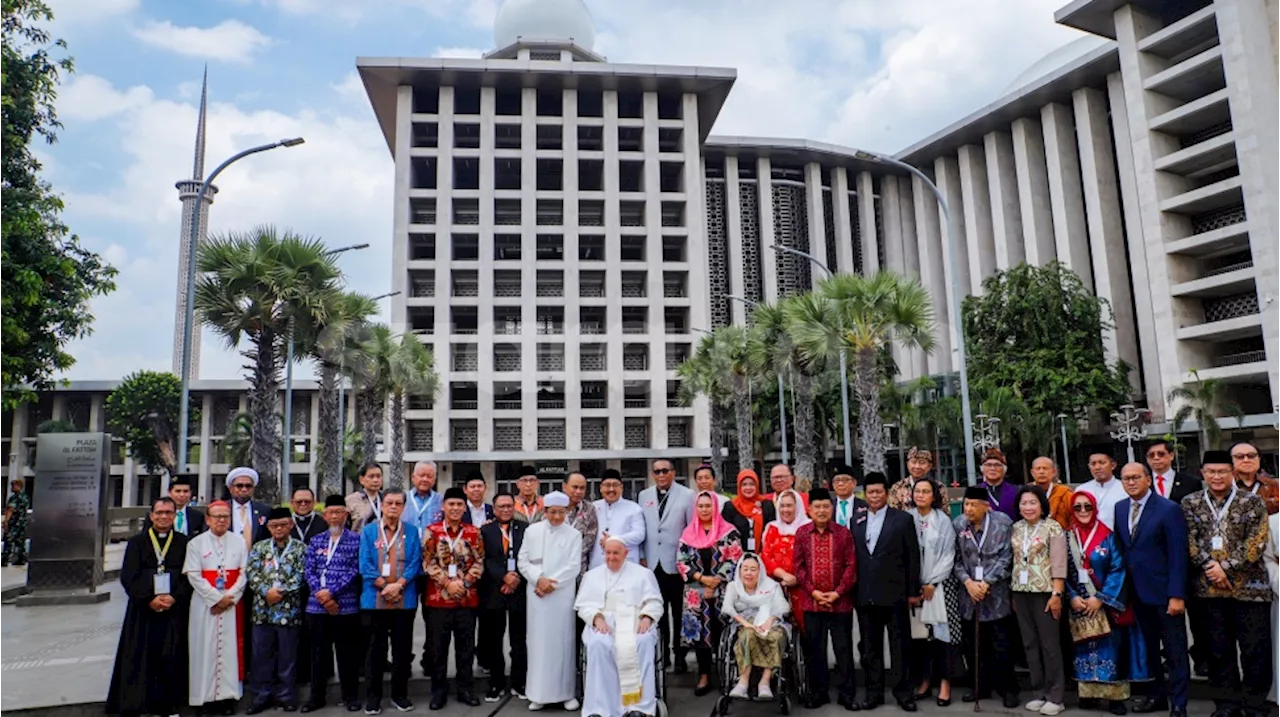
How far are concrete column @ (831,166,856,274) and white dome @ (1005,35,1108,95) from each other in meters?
12.4

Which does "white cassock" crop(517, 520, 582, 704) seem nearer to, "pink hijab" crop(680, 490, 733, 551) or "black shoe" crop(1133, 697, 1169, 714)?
"pink hijab" crop(680, 490, 733, 551)

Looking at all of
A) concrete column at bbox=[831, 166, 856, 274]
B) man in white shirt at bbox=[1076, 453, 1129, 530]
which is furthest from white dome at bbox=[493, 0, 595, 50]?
man in white shirt at bbox=[1076, 453, 1129, 530]

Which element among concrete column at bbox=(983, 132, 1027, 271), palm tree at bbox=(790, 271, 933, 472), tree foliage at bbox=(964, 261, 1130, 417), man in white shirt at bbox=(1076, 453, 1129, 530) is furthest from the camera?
concrete column at bbox=(983, 132, 1027, 271)

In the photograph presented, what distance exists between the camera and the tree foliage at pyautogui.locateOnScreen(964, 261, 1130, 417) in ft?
124

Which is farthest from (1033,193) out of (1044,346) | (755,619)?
(755,619)

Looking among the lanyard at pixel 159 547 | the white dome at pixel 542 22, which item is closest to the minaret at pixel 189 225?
the white dome at pixel 542 22

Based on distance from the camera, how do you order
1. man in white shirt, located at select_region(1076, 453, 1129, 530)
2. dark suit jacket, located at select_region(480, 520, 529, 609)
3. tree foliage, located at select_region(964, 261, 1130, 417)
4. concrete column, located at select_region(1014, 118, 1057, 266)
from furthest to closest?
1. concrete column, located at select_region(1014, 118, 1057, 266)
2. tree foliage, located at select_region(964, 261, 1130, 417)
3. man in white shirt, located at select_region(1076, 453, 1129, 530)
4. dark suit jacket, located at select_region(480, 520, 529, 609)

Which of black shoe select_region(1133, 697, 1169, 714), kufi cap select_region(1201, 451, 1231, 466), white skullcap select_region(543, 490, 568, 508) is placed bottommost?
black shoe select_region(1133, 697, 1169, 714)

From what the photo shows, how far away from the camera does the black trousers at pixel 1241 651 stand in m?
6.57

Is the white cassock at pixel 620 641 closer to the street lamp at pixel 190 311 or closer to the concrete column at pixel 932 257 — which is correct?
the street lamp at pixel 190 311

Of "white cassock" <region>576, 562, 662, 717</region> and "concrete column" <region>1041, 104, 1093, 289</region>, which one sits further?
"concrete column" <region>1041, 104, 1093, 289</region>

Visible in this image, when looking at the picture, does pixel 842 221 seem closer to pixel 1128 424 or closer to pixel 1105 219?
pixel 1105 219

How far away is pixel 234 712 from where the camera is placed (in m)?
7.28

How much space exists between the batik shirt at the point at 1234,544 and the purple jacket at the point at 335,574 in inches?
273
